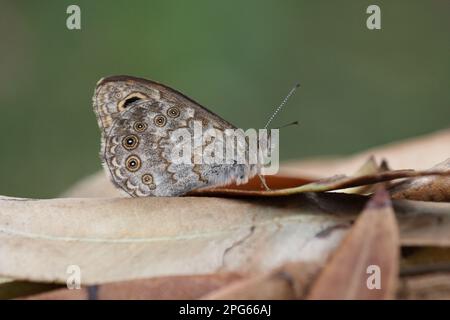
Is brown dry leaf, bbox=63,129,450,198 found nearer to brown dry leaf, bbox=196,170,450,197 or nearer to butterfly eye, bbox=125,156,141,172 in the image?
butterfly eye, bbox=125,156,141,172

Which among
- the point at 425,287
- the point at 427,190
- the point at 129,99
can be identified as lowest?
the point at 425,287

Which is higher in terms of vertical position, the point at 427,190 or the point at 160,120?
the point at 160,120

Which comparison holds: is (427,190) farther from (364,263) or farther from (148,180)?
(148,180)

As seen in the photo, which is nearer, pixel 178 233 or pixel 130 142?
pixel 178 233

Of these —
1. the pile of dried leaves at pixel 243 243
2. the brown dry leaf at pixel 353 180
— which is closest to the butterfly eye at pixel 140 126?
the pile of dried leaves at pixel 243 243

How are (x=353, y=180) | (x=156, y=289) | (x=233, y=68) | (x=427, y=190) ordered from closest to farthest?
(x=156, y=289) → (x=353, y=180) → (x=427, y=190) → (x=233, y=68)

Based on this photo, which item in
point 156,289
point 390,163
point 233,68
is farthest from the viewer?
point 233,68

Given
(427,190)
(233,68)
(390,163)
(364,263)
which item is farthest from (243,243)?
(233,68)
